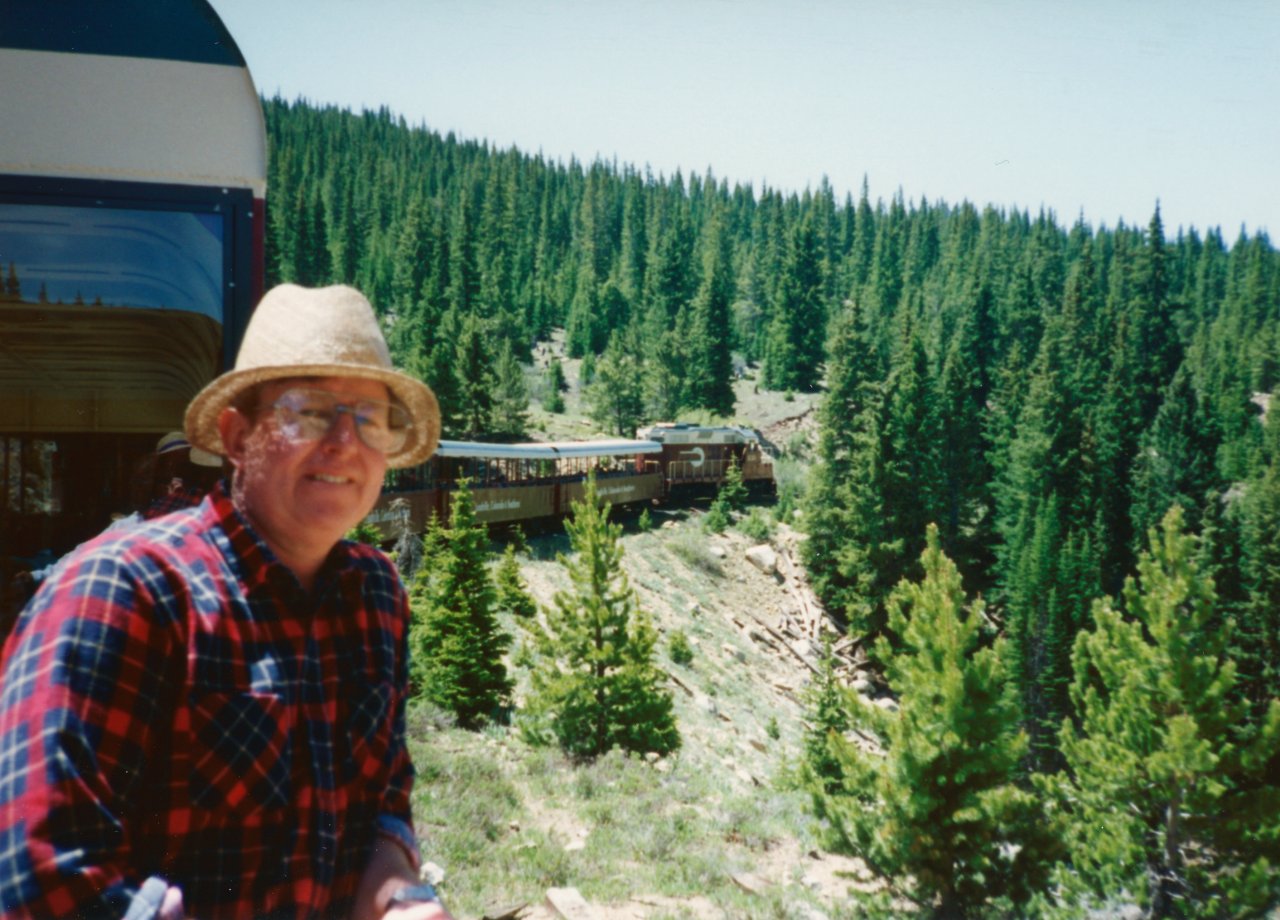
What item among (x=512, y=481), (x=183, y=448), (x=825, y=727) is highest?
(x=183, y=448)

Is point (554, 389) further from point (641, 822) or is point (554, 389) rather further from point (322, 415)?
point (322, 415)

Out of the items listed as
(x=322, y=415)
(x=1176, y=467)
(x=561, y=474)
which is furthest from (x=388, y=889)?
(x=1176, y=467)

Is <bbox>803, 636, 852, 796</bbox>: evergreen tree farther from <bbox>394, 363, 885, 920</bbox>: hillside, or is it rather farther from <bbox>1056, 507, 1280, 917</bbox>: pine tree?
<bbox>1056, 507, 1280, 917</bbox>: pine tree

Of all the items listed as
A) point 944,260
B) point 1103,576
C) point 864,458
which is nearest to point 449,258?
point 864,458

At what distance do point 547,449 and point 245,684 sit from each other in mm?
28325

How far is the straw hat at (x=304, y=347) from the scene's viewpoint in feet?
5.84

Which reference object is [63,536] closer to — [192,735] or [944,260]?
[192,735]

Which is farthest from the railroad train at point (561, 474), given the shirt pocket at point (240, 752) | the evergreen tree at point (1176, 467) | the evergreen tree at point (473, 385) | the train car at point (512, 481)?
the evergreen tree at point (1176, 467)

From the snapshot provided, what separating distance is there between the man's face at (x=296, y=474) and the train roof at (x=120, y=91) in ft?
6.95

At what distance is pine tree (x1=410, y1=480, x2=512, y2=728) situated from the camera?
16.1 meters

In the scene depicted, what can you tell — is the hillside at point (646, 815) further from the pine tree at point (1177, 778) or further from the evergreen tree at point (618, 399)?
the evergreen tree at point (618, 399)

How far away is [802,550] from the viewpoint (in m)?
38.7

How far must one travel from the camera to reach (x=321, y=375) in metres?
1.81

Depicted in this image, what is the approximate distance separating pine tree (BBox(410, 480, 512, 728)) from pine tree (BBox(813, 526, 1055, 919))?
264 inches
